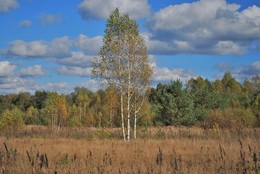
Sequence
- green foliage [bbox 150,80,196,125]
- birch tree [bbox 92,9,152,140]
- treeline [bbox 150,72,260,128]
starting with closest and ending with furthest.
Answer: birch tree [bbox 92,9,152,140] → treeline [bbox 150,72,260,128] → green foliage [bbox 150,80,196,125]

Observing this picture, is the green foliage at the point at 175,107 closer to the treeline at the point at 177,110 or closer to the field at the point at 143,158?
the treeline at the point at 177,110

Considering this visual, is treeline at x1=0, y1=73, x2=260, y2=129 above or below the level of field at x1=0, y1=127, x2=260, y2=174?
above

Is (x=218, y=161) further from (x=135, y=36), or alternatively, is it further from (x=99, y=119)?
(x=99, y=119)

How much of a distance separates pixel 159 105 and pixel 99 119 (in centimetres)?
2362

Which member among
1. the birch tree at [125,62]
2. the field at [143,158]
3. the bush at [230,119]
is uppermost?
the birch tree at [125,62]

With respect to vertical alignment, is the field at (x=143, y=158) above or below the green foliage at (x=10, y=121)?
below

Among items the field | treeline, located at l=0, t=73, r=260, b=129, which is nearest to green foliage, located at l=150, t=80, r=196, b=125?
treeline, located at l=0, t=73, r=260, b=129

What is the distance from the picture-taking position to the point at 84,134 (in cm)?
2684

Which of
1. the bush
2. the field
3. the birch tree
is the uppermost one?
the birch tree

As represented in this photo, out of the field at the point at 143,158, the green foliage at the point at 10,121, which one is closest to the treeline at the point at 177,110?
the green foliage at the point at 10,121

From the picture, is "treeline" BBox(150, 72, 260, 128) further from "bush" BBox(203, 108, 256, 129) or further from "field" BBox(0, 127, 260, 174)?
"field" BBox(0, 127, 260, 174)

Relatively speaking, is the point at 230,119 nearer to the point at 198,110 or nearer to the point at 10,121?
the point at 198,110

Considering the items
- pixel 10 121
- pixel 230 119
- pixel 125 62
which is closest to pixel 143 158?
pixel 125 62

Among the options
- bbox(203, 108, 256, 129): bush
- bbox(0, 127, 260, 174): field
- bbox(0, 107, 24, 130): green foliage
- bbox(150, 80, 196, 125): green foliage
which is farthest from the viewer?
bbox(150, 80, 196, 125): green foliage
